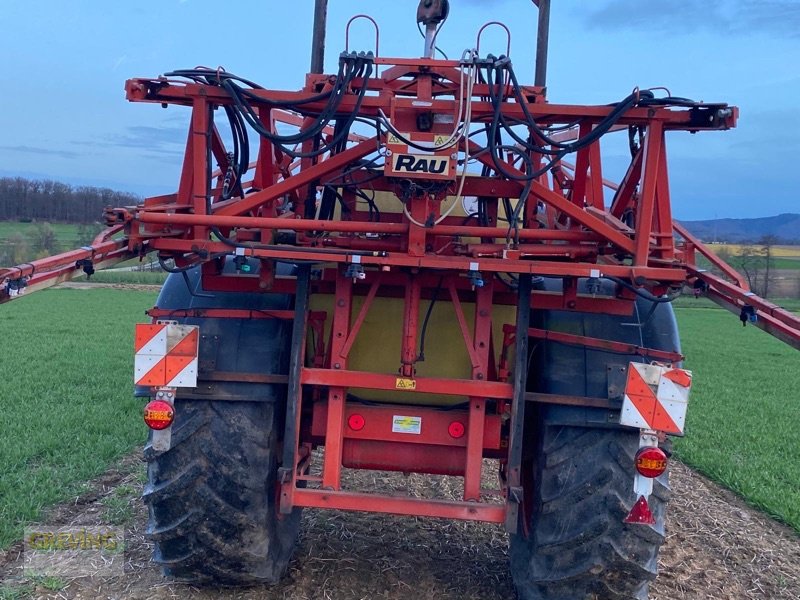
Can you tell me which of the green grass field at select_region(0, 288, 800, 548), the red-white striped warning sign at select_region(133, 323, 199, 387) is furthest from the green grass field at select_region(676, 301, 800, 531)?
the red-white striped warning sign at select_region(133, 323, 199, 387)

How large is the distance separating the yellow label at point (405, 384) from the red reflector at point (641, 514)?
3.66ft

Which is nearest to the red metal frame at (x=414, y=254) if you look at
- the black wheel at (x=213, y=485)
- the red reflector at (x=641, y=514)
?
the black wheel at (x=213, y=485)

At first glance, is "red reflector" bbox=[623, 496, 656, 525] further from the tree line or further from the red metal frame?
the tree line

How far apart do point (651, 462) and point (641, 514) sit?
9.6 inches

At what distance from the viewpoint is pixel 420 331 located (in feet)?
13.0

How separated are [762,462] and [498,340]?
556 centimetres

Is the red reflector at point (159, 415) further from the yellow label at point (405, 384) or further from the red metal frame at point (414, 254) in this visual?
A: the yellow label at point (405, 384)

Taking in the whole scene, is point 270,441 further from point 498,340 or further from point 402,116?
point 402,116

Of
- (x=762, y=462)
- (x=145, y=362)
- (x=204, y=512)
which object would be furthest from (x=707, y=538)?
(x=145, y=362)

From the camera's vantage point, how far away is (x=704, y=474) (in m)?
7.71

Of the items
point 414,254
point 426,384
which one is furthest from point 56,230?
point 414,254

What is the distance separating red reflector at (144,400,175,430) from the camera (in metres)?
3.39

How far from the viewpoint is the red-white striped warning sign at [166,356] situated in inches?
136

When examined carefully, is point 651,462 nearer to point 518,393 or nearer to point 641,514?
point 641,514
